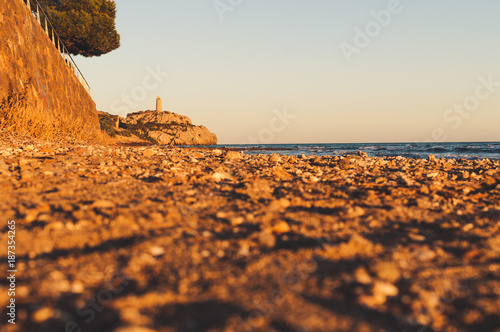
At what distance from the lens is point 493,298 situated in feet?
4.52

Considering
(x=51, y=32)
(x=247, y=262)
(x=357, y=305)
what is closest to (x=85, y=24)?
(x=51, y=32)

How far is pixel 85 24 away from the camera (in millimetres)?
25609

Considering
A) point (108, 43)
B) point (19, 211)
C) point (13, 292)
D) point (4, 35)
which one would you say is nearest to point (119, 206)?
point (19, 211)

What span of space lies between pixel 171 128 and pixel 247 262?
79935mm

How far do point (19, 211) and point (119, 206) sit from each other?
2.39ft

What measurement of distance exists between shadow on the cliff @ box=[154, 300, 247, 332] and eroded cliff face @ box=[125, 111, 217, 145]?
228 feet

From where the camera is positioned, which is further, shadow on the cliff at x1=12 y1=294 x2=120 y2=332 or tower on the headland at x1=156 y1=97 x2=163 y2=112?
tower on the headland at x1=156 y1=97 x2=163 y2=112

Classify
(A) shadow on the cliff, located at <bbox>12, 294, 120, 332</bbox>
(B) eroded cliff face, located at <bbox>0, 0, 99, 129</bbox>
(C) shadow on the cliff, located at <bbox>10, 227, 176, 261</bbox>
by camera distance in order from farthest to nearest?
1. (B) eroded cliff face, located at <bbox>0, 0, 99, 129</bbox>
2. (C) shadow on the cliff, located at <bbox>10, 227, 176, 261</bbox>
3. (A) shadow on the cliff, located at <bbox>12, 294, 120, 332</bbox>

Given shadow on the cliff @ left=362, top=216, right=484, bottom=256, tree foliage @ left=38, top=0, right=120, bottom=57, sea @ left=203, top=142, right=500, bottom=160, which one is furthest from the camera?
tree foliage @ left=38, top=0, right=120, bottom=57
